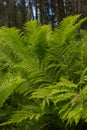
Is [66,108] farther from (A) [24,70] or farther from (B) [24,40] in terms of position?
(B) [24,40]

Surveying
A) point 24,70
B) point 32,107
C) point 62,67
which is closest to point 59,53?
point 62,67

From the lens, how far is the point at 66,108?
14.8ft

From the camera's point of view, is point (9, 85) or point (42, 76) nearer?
point (9, 85)

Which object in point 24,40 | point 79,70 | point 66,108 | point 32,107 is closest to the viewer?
point 66,108

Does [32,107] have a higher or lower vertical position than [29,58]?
lower

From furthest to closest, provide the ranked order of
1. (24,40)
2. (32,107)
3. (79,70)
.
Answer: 1. (24,40)
2. (79,70)
3. (32,107)

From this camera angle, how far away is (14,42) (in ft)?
18.0

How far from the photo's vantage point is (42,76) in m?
5.20

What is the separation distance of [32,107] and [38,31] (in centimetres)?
117

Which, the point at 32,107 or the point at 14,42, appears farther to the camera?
the point at 14,42

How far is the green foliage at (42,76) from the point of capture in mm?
4633

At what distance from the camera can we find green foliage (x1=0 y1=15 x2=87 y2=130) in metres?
4.63

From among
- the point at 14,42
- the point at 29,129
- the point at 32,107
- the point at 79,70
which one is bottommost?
the point at 29,129

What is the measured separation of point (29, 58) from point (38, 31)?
426 mm
